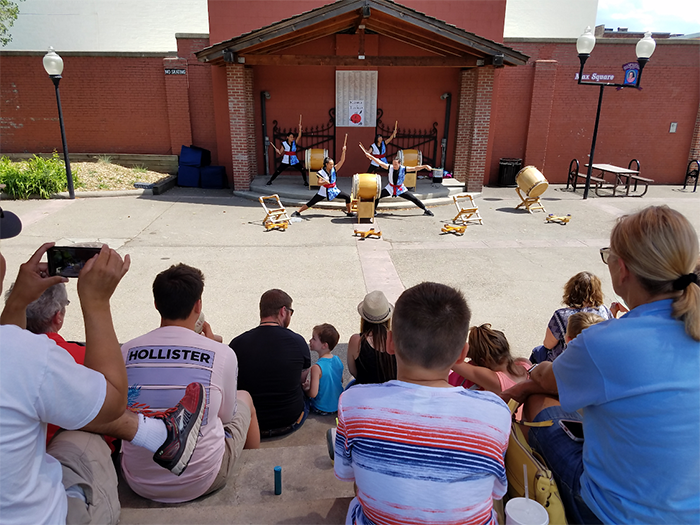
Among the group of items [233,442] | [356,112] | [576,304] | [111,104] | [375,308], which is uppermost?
[111,104]

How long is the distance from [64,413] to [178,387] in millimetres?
863

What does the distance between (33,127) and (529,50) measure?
15.3 metres

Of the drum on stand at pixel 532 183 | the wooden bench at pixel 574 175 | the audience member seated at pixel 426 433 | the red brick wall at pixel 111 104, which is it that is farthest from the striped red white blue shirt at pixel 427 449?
the red brick wall at pixel 111 104

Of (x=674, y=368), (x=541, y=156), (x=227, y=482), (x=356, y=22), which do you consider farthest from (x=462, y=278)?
(x=541, y=156)

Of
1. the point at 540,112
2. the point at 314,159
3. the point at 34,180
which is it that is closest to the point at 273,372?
the point at 314,159

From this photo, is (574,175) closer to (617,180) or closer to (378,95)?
(617,180)

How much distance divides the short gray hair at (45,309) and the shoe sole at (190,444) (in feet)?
3.43

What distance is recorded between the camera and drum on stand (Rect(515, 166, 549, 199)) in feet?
37.8

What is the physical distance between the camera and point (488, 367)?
2.96 meters

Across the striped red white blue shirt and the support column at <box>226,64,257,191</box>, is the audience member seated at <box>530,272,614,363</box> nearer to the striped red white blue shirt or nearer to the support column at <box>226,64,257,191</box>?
the striped red white blue shirt

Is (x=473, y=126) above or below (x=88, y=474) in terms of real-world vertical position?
above

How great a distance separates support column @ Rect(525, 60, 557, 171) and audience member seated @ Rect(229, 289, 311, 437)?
14190 mm

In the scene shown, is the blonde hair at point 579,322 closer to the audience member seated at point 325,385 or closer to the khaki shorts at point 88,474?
the audience member seated at point 325,385

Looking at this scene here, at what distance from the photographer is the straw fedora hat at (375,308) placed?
10.8 ft
